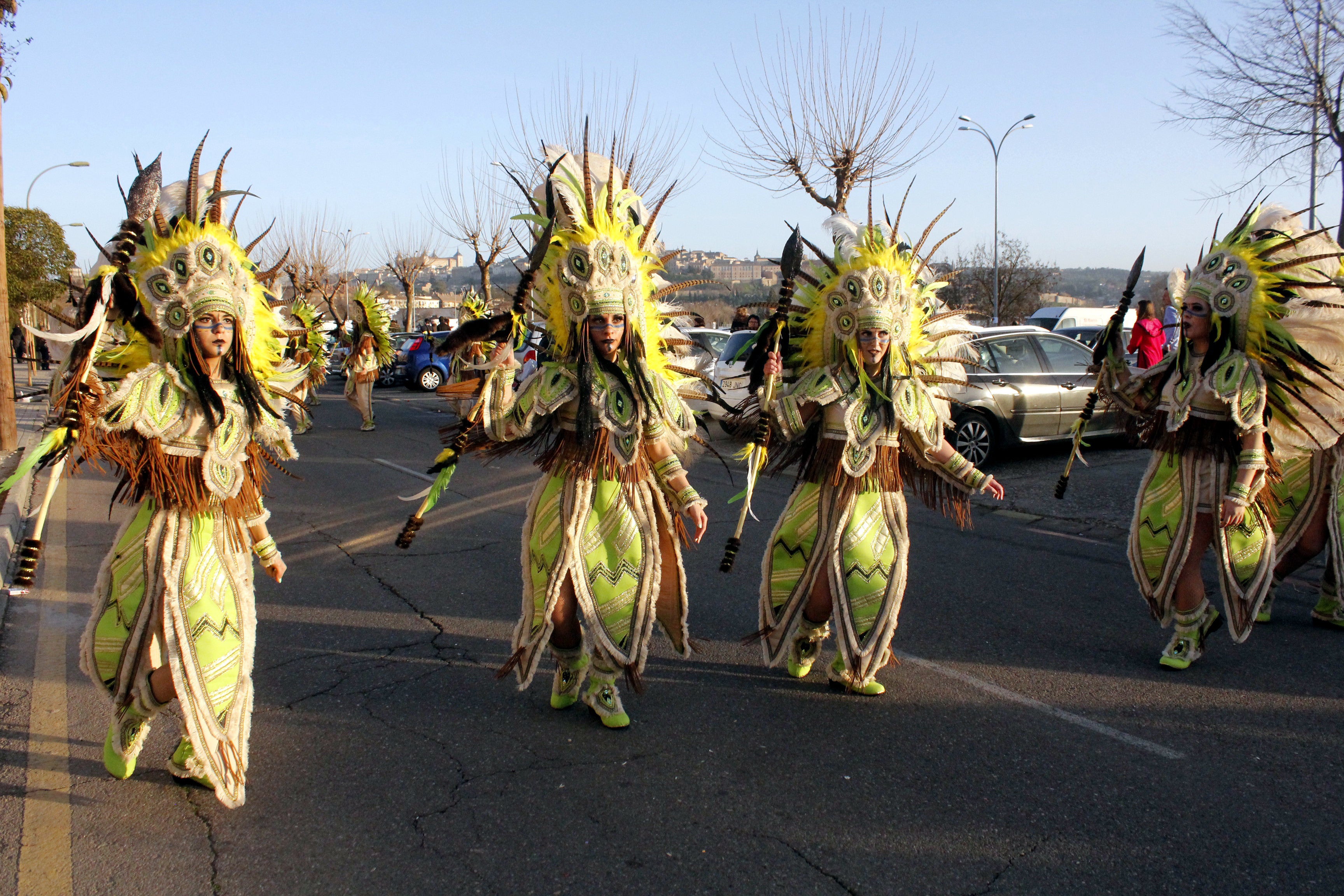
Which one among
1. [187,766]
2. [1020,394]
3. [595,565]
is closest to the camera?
[187,766]

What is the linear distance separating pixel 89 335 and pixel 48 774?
70.9 inches

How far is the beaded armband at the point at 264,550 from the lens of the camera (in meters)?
3.73

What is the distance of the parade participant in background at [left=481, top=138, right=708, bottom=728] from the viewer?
13.3 ft

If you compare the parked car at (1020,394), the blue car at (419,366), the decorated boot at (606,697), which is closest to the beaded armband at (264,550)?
the decorated boot at (606,697)

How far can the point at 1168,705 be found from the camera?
4.45 metres

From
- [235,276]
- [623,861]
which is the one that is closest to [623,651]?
[623,861]

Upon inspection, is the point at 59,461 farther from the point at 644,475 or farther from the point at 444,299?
the point at 444,299

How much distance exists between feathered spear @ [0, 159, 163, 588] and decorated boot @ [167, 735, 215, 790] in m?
0.85

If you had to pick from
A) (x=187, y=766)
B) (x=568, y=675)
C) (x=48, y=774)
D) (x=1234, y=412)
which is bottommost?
(x=48, y=774)

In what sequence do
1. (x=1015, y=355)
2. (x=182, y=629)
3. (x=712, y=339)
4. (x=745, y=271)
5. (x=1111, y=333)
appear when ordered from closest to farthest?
(x=182, y=629), (x=1111, y=333), (x=1015, y=355), (x=745, y=271), (x=712, y=339)

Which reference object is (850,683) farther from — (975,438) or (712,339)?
(712,339)

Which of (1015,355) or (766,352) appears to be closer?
(766,352)

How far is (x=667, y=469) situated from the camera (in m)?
4.25

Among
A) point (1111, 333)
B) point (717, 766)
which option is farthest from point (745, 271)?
point (717, 766)
